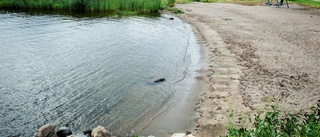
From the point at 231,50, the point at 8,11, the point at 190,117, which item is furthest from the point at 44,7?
the point at 190,117

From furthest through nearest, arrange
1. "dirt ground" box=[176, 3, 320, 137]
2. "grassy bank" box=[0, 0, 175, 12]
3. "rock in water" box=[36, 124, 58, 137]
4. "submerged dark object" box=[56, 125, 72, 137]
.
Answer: "grassy bank" box=[0, 0, 175, 12] < "dirt ground" box=[176, 3, 320, 137] < "submerged dark object" box=[56, 125, 72, 137] < "rock in water" box=[36, 124, 58, 137]

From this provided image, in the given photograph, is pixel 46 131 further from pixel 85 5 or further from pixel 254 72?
pixel 85 5

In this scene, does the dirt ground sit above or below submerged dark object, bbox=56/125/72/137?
above

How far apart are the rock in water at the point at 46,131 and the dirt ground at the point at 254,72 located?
5788 mm

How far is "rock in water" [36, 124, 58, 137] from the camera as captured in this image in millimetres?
10242

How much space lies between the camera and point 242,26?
35688 millimetres

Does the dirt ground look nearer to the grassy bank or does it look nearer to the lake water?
the lake water

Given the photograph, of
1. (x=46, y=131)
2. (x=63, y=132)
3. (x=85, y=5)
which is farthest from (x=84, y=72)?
(x=85, y=5)

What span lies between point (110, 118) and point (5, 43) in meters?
17.8

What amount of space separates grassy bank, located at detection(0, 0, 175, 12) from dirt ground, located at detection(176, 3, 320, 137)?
17974 millimetres

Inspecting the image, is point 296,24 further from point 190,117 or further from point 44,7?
point 44,7

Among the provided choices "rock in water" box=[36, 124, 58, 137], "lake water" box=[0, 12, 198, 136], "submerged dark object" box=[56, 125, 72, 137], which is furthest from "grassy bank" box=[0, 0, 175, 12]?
"rock in water" box=[36, 124, 58, 137]

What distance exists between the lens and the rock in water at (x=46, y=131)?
10242 millimetres

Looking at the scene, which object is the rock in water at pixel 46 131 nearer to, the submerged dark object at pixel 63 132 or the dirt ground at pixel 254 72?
the submerged dark object at pixel 63 132
